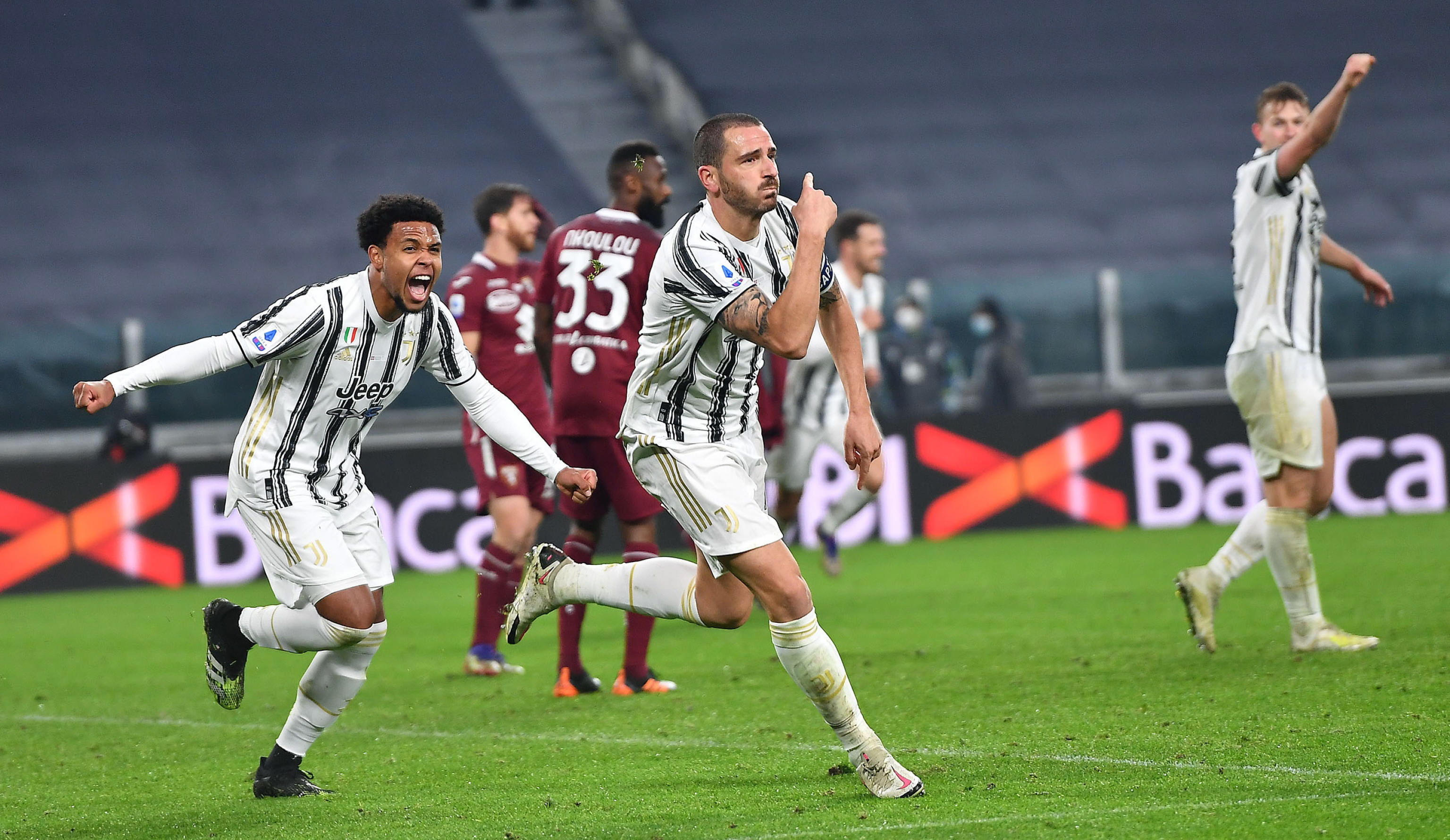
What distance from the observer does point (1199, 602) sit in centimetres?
695

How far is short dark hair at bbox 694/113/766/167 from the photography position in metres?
4.80

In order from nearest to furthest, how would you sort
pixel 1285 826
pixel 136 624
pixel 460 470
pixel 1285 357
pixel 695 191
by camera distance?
pixel 1285 826 < pixel 1285 357 < pixel 136 624 < pixel 460 470 < pixel 695 191

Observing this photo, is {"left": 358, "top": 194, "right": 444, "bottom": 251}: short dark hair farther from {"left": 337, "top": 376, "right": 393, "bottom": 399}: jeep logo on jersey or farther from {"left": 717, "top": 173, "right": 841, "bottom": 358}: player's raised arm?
{"left": 717, "top": 173, "right": 841, "bottom": 358}: player's raised arm

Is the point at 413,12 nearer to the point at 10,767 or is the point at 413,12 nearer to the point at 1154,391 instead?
the point at 1154,391

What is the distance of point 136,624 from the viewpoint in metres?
10.7

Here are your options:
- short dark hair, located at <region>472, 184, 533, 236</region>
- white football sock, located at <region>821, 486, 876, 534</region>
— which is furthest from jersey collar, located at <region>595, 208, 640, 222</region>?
white football sock, located at <region>821, 486, 876, 534</region>

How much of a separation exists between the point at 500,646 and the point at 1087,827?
518 centimetres

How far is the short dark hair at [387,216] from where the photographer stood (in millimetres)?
5113

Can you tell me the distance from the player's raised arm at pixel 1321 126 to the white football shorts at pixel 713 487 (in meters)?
2.39

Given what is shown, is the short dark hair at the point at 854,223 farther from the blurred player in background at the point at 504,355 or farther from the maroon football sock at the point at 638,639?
the maroon football sock at the point at 638,639

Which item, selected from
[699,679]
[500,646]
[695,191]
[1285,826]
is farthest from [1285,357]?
[695,191]

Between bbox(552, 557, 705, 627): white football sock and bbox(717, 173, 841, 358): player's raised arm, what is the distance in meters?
0.92

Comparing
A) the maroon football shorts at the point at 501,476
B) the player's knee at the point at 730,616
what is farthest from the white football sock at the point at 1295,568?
the maroon football shorts at the point at 501,476

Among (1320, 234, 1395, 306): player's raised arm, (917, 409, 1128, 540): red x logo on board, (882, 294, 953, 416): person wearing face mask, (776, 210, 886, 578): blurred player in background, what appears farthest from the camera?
(882, 294, 953, 416): person wearing face mask
